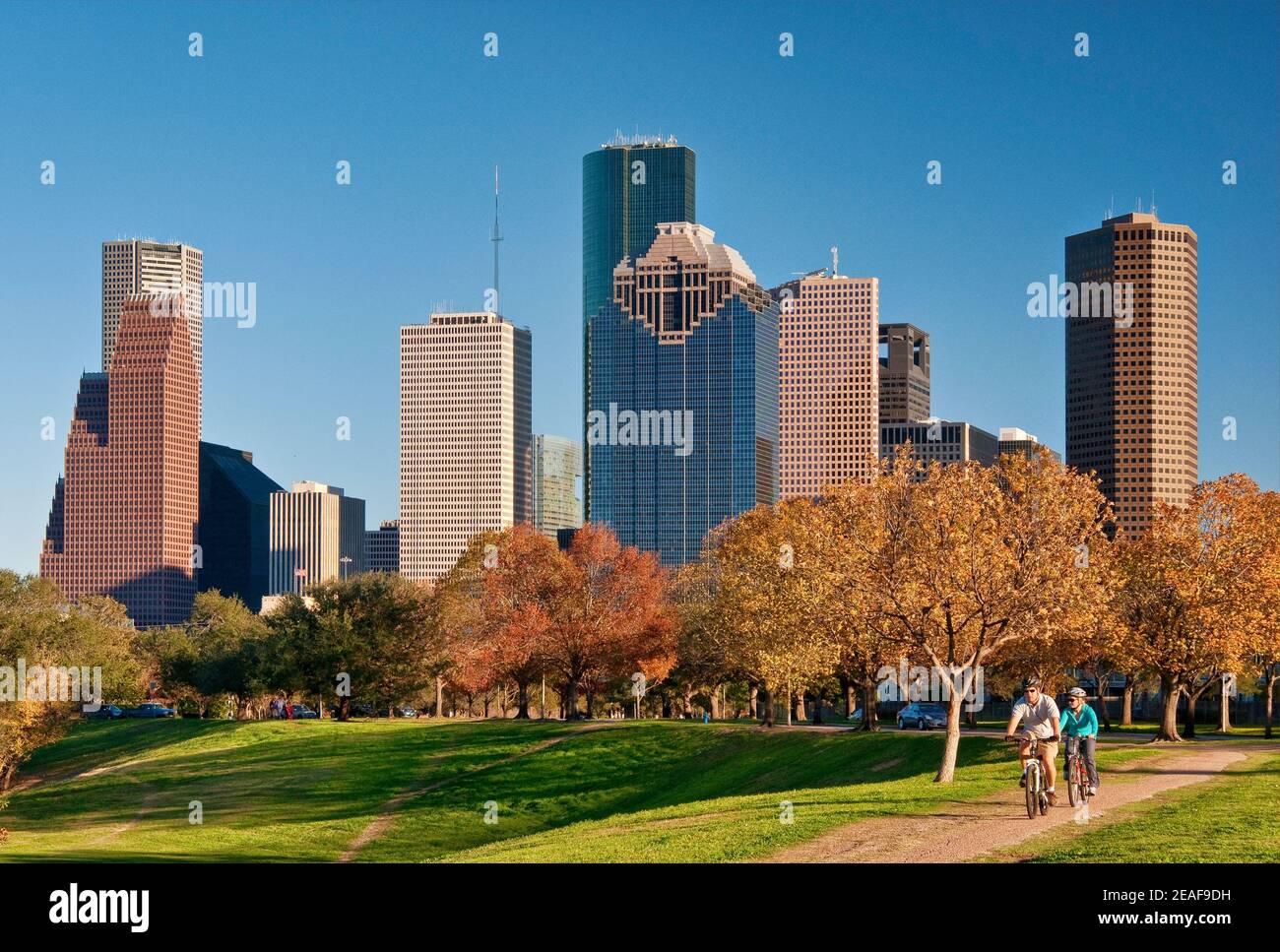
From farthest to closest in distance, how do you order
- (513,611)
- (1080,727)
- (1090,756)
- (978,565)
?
(513,611), (978,565), (1090,756), (1080,727)

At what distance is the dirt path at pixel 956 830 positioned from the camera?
2723cm

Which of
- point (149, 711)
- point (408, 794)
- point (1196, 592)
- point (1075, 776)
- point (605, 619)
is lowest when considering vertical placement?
point (149, 711)

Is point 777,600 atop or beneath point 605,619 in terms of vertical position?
atop

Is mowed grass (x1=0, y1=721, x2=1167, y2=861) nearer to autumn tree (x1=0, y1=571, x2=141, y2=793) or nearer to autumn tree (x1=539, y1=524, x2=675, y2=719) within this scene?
autumn tree (x1=0, y1=571, x2=141, y2=793)

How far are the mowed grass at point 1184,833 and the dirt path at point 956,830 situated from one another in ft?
2.33

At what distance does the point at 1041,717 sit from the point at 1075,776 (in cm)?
195

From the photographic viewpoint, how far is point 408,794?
224 ft

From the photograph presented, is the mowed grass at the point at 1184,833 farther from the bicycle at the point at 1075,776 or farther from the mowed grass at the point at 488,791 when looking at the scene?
the mowed grass at the point at 488,791

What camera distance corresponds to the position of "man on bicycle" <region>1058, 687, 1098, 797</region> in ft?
103

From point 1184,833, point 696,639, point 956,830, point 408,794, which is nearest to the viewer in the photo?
point 1184,833

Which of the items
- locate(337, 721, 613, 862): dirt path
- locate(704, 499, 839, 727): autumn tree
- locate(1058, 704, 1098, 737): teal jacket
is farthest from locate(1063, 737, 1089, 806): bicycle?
locate(337, 721, 613, 862): dirt path

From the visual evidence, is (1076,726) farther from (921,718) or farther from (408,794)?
(921,718)

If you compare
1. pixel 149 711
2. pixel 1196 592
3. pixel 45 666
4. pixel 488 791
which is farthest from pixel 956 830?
pixel 149 711
